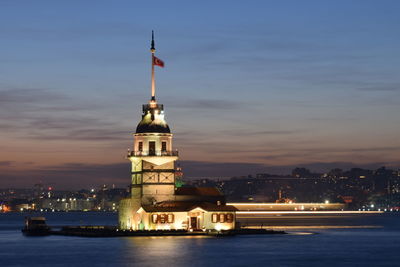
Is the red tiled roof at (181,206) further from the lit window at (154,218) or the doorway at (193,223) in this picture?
the doorway at (193,223)

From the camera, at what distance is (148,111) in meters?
97.8

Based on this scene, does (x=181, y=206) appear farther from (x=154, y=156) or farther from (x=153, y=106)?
(x=153, y=106)

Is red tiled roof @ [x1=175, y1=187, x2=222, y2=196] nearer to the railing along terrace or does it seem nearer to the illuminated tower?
the illuminated tower

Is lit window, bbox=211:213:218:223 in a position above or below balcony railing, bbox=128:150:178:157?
below

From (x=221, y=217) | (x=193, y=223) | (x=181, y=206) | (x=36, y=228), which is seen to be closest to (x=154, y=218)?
(x=181, y=206)

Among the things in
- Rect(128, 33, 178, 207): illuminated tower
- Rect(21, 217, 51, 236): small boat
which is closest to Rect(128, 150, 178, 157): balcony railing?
Rect(128, 33, 178, 207): illuminated tower

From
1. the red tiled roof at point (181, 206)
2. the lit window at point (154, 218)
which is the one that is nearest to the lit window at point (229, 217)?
the red tiled roof at point (181, 206)

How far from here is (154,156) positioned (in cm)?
9688

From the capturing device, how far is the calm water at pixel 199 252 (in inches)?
2987

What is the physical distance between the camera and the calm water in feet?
249

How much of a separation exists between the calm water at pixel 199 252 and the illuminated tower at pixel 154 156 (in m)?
5.74

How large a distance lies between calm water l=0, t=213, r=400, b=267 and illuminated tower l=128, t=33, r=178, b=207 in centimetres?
574

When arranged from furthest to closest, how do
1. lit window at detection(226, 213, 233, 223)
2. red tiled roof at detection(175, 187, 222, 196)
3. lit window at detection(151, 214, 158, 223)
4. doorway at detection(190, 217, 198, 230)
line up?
red tiled roof at detection(175, 187, 222, 196), lit window at detection(226, 213, 233, 223), doorway at detection(190, 217, 198, 230), lit window at detection(151, 214, 158, 223)

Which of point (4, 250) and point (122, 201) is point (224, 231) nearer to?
point (122, 201)
